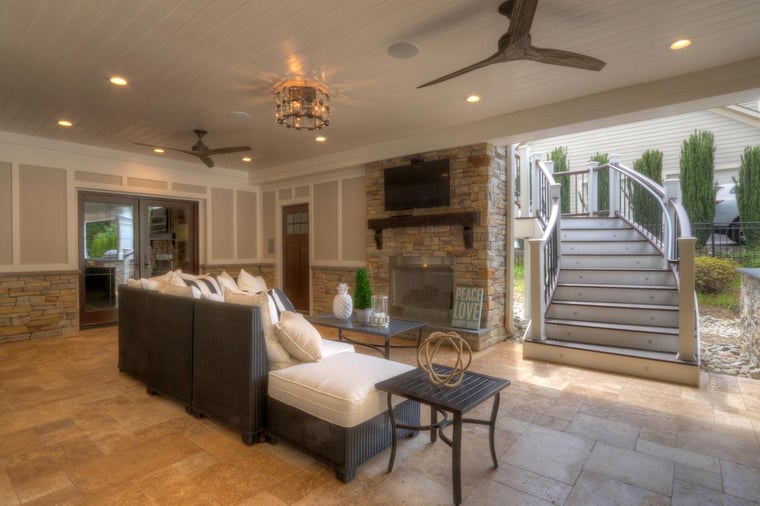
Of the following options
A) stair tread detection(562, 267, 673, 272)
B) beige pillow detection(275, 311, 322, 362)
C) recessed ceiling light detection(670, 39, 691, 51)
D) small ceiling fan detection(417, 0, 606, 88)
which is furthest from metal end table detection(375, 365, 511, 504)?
stair tread detection(562, 267, 673, 272)

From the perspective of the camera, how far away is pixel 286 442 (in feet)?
7.87

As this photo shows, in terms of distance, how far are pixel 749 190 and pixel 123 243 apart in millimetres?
10403

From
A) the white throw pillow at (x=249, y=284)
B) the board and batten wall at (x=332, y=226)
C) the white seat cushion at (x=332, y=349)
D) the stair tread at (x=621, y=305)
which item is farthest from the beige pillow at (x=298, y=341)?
the board and batten wall at (x=332, y=226)

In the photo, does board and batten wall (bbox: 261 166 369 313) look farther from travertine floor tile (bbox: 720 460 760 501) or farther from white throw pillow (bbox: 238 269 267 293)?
travertine floor tile (bbox: 720 460 760 501)

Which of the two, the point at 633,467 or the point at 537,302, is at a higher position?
the point at 537,302

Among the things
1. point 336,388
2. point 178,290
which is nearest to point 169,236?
point 178,290

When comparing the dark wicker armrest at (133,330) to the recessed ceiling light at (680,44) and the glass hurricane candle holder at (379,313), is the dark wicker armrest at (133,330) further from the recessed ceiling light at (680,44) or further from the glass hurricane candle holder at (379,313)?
the recessed ceiling light at (680,44)

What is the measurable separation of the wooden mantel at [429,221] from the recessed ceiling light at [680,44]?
2372 millimetres

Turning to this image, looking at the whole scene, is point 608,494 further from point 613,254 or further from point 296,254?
point 296,254

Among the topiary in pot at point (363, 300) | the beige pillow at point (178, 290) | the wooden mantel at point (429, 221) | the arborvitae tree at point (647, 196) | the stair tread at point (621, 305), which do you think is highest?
the arborvitae tree at point (647, 196)

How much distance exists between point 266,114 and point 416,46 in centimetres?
217

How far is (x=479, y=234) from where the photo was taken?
4.91 m

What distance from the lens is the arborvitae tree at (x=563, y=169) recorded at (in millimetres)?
8047

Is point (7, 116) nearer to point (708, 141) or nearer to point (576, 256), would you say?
point (576, 256)
